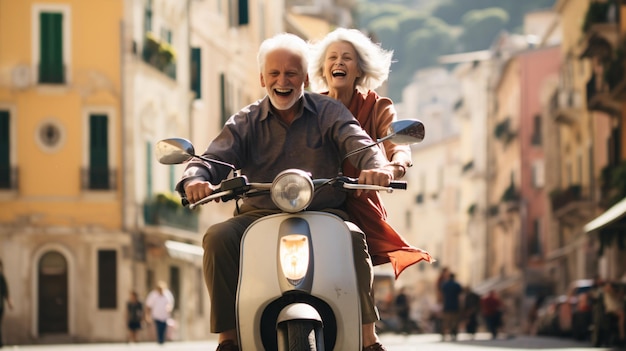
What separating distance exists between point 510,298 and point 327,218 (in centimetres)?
7373

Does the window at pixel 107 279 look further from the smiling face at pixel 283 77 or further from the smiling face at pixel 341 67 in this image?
the smiling face at pixel 283 77

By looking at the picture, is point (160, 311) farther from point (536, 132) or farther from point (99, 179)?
point (536, 132)

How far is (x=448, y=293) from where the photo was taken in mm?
33875

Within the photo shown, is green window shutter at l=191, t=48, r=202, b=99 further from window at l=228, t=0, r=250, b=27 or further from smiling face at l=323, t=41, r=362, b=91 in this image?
smiling face at l=323, t=41, r=362, b=91

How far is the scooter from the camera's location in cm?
744

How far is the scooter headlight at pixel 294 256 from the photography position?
749cm

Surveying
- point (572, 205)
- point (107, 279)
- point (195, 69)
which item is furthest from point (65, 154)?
point (572, 205)

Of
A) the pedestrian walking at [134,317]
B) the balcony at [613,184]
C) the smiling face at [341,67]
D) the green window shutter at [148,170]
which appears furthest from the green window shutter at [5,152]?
the smiling face at [341,67]

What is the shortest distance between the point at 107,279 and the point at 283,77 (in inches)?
1406

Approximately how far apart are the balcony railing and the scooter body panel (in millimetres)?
36869

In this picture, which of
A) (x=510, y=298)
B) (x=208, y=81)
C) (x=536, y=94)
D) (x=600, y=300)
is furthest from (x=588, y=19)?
(x=510, y=298)

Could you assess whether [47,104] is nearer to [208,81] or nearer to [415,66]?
[208,81]

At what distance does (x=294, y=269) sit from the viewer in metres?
7.50

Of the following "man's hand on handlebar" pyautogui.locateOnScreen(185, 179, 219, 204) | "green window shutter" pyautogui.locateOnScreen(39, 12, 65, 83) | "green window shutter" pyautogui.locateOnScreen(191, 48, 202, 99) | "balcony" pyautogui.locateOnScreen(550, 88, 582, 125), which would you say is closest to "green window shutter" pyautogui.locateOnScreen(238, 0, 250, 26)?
"green window shutter" pyautogui.locateOnScreen(191, 48, 202, 99)
